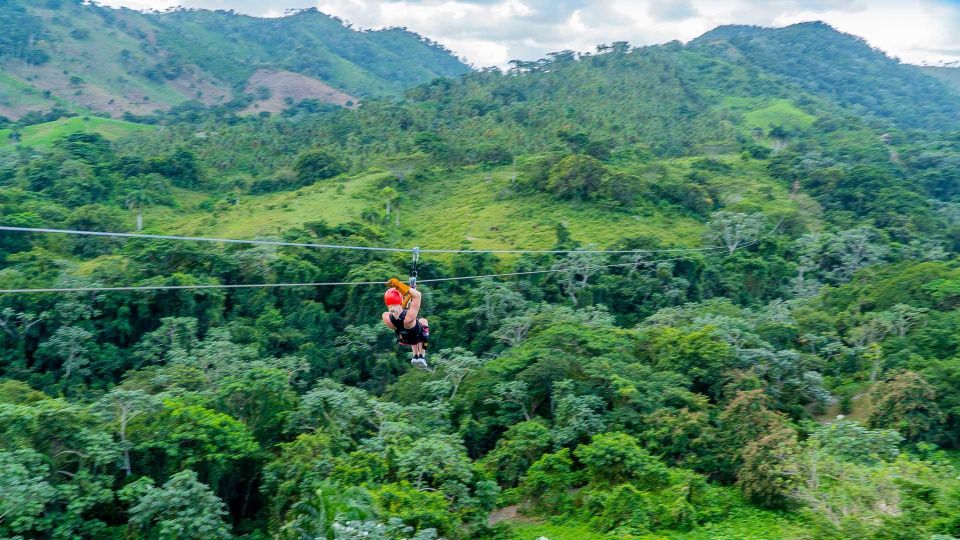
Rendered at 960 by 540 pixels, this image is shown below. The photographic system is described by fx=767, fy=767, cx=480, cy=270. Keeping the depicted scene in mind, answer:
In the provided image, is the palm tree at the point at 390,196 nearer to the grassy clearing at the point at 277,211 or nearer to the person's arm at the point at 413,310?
the grassy clearing at the point at 277,211

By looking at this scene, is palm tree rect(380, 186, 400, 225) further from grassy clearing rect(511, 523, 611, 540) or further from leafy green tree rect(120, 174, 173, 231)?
grassy clearing rect(511, 523, 611, 540)

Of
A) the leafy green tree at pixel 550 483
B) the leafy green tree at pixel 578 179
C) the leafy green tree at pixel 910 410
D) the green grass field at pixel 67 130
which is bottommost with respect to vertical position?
the leafy green tree at pixel 550 483

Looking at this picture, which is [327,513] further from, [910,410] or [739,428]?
[910,410]

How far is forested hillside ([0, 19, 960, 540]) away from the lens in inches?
500

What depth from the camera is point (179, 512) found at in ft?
40.8

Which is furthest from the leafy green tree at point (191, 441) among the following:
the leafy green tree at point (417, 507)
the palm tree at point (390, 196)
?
the palm tree at point (390, 196)

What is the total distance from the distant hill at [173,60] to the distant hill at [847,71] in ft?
178

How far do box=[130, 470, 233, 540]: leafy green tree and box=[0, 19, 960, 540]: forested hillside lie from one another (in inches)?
1.5

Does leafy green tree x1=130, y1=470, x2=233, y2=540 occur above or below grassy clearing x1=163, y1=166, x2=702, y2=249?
below

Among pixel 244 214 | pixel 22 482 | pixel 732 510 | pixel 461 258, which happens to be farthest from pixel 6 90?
pixel 732 510

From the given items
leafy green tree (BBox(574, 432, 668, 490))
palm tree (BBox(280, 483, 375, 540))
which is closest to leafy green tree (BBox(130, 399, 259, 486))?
palm tree (BBox(280, 483, 375, 540))

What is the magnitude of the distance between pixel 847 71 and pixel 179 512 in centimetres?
11388

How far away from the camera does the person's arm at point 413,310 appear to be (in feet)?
28.3

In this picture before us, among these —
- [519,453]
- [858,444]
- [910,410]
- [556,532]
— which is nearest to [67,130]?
[519,453]
